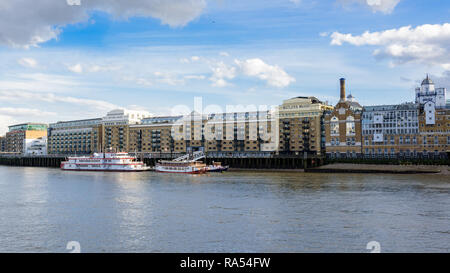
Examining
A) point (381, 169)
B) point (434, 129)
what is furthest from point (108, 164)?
point (434, 129)

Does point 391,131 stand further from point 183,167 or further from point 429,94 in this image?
point 183,167

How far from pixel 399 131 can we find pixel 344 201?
89032mm

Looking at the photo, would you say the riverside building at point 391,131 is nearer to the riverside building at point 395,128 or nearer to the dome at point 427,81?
the riverside building at point 395,128

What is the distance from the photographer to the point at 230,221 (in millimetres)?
43031

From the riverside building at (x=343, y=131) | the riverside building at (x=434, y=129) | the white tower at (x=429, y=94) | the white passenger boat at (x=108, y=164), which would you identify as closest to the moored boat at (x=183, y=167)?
the white passenger boat at (x=108, y=164)

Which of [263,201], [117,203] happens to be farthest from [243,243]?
[117,203]

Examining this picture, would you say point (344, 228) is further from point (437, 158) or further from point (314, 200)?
point (437, 158)

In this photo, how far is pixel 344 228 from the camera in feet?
128

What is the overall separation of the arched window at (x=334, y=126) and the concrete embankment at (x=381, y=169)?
1727 cm

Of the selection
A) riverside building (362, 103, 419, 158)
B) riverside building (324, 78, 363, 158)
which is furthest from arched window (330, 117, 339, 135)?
riverside building (362, 103, 419, 158)

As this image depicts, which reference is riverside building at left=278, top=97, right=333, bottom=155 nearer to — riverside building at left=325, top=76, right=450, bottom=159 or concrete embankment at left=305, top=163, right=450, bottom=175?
riverside building at left=325, top=76, right=450, bottom=159

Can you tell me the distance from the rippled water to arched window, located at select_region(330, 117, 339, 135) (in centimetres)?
8006

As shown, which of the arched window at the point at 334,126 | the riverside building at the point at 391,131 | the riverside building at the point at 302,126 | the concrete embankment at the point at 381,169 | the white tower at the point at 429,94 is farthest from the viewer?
the riverside building at the point at 302,126

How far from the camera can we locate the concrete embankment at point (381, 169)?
111 m
